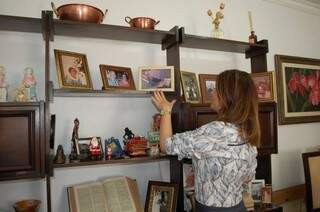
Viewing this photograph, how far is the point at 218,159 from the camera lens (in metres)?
1.29

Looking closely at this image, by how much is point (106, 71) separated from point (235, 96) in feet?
2.54

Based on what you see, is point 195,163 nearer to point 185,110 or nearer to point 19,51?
point 185,110

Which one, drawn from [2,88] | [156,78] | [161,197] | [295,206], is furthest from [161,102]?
[295,206]

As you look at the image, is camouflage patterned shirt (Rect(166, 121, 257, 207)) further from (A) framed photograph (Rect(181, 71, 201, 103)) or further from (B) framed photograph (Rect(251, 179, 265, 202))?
(B) framed photograph (Rect(251, 179, 265, 202))

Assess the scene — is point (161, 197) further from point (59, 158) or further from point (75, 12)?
point (75, 12)

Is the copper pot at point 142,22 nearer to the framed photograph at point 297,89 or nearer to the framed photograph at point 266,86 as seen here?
the framed photograph at point 266,86

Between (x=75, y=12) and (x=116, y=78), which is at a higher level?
(x=75, y=12)

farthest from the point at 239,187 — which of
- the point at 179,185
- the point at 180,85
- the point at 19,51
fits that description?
the point at 19,51

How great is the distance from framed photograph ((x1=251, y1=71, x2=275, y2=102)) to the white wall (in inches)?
13.6

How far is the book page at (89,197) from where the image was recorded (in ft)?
4.93

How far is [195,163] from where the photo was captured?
4.55 ft

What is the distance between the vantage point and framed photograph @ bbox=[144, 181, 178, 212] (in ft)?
5.36

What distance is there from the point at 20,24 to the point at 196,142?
1.11 metres

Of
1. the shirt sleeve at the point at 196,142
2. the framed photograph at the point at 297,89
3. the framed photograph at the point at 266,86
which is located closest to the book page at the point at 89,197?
the shirt sleeve at the point at 196,142
